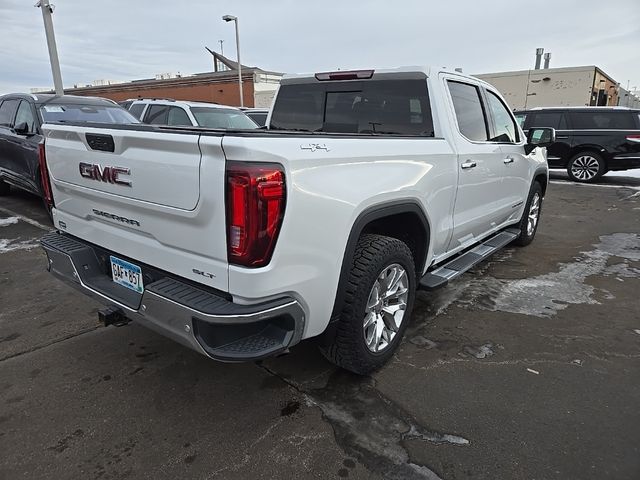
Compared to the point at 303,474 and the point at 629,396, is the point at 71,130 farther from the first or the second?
the point at 629,396

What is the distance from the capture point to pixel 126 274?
2523 mm

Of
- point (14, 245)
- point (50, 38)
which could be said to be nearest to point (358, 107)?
point (14, 245)

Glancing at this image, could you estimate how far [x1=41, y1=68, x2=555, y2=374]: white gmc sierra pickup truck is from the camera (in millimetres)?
1955

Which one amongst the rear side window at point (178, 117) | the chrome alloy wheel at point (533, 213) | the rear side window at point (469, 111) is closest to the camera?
the rear side window at point (469, 111)

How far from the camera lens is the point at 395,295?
2992 millimetres

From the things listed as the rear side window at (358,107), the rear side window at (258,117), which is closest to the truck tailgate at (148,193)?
the rear side window at (358,107)

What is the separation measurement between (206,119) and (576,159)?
31.0 feet

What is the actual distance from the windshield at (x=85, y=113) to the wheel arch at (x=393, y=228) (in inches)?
218

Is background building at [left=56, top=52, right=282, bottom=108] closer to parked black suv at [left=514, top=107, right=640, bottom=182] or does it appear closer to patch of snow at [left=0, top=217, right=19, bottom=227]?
parked black suv at [left=514, top=107, right=640, bottom=182]

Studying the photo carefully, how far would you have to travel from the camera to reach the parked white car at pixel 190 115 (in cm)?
885

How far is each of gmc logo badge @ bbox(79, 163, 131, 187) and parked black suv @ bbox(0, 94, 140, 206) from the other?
4.53 meters

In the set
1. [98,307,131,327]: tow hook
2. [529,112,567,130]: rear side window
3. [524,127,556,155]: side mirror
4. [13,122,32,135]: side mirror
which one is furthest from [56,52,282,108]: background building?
[98,307,131,327]: tow hook

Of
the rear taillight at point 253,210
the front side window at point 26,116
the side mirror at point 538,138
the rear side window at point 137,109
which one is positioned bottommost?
the rear taillight at point 253,210

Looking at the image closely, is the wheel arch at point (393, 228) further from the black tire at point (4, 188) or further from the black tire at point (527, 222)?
the black tire at point (4, 188)
